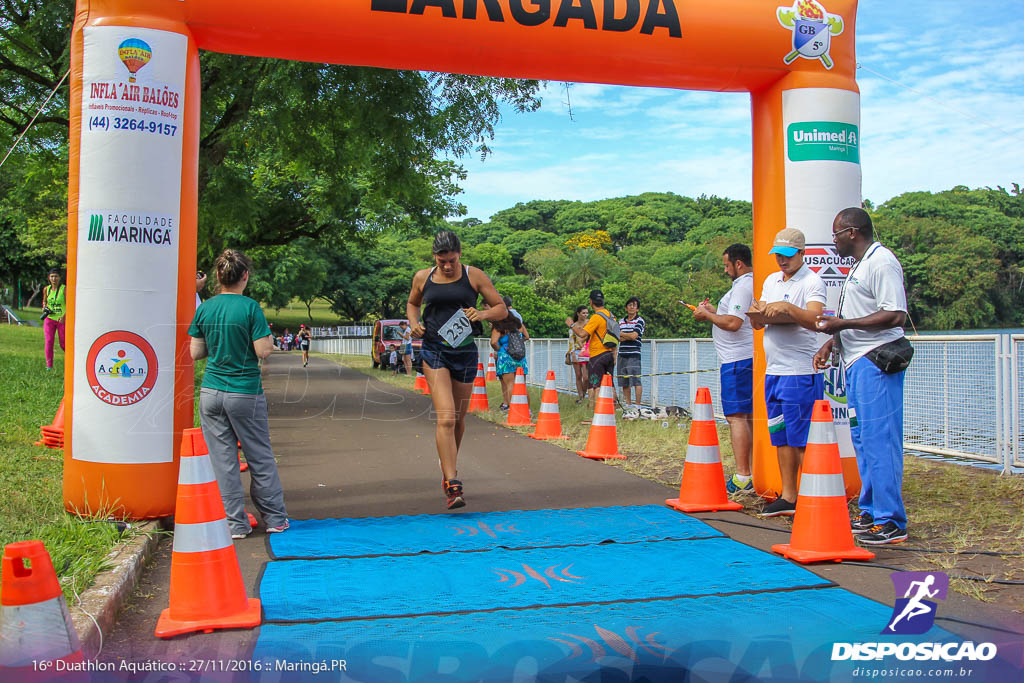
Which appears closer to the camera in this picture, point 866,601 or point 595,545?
point 866,601

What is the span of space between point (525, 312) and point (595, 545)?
4335 centimetres

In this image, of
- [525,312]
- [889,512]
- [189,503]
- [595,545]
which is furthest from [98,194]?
[525,312]

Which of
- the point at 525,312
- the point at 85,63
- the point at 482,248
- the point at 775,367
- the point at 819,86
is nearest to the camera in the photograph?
the point at 85,63

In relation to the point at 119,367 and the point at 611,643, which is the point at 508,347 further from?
the point at 611,643

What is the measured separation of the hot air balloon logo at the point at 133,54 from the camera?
5484 millimetres

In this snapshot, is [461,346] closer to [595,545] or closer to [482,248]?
[595,545]

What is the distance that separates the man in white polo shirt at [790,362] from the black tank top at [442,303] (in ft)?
6.92

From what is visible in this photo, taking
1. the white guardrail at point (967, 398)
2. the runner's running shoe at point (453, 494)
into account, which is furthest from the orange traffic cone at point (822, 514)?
the white guardrail at point (967, 398)

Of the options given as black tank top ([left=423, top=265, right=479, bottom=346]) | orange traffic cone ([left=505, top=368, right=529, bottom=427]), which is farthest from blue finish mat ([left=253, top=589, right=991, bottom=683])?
orange traffic cone ([left=505, top=368, right=529, bottom=427])

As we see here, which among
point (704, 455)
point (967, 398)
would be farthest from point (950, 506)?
point (967, 398)

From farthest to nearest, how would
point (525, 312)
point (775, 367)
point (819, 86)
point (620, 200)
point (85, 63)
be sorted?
point (620, 200)
point (525, 312)
point (819, 86)
point (775, 367)
point (85, 63)

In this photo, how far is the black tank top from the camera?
623 centimetres

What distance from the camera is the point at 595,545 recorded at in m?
5.13

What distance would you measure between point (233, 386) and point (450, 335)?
161 cm
